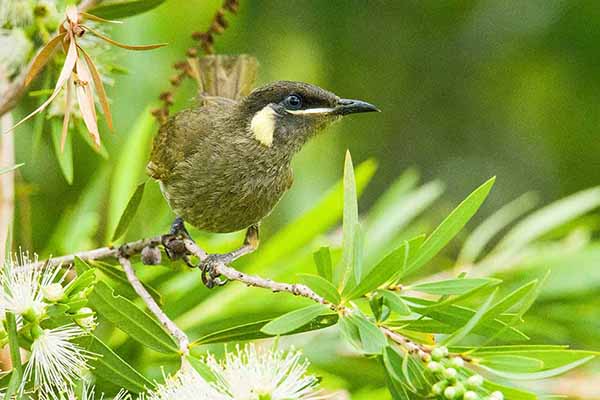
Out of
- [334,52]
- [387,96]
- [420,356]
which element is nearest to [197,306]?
[420,356]

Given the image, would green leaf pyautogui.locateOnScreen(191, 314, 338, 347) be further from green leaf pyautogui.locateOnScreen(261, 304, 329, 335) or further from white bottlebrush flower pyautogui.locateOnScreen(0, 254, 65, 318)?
white bottlebrush flower pyautogui.locateOnScreen(0, 254, 65, 318)

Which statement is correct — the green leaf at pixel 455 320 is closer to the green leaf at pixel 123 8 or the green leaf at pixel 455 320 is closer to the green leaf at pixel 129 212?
the green leaf at pixel 129 212

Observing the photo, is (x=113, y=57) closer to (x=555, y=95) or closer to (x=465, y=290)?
(x=465, y=290)

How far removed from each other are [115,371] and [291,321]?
0.34 meters

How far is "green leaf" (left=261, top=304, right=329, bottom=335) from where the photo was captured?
1.46 m

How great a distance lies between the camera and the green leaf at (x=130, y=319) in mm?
1606

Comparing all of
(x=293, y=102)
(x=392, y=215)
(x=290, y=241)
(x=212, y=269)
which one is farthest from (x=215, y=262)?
(x=392, y=215)

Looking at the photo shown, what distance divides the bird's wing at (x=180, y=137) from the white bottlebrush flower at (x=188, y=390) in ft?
3.51

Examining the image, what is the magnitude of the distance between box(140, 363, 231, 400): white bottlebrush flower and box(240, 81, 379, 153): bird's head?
40.1 inches

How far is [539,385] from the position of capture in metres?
2.90

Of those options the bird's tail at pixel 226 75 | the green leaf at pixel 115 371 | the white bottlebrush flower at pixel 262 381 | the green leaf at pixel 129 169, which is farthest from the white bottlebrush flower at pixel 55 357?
the bird's tail at pixel 226 75

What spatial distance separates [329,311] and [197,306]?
107 centimetres

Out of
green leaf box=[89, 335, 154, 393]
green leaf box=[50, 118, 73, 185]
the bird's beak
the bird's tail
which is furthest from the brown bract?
the bird's tail

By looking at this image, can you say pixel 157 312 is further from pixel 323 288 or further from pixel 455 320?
pixel 455 320
